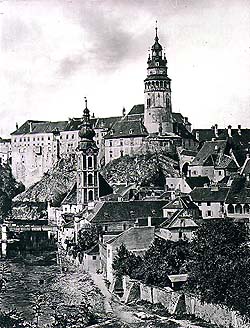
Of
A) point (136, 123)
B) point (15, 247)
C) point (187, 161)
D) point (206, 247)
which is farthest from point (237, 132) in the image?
point (206, 247)

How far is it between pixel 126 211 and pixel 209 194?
23.5 ft

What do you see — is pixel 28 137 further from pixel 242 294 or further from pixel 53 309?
pixel 242 294

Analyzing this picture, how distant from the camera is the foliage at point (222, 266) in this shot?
34062mm

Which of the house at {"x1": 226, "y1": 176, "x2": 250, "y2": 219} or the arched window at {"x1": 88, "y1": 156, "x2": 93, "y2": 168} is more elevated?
the arched window at {"x1": 88, "y1": 156, "x2": 93, "y2": 168}

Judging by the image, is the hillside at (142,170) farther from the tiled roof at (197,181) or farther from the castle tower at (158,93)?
the tiled roof at (197,181)

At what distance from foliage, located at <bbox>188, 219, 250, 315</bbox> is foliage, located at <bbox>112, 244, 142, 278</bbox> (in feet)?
17.2

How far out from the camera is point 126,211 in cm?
6481

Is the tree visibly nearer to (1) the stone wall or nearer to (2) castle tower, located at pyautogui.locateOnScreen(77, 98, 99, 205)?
(1) the stone wall

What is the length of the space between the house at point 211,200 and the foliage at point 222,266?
63.5 ft

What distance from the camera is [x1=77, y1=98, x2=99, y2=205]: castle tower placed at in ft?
273

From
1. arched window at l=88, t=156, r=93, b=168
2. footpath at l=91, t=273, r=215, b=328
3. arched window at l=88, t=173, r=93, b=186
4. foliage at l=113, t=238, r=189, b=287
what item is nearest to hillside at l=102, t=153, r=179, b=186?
arched window at l=88, t=173, r=93, b=186

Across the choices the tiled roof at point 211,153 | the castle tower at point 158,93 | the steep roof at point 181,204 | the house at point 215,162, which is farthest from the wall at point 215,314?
the castle tower at point 158,93

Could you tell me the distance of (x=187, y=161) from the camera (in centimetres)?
9512

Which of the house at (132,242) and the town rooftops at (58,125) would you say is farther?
the town rooftops at (58,125)
